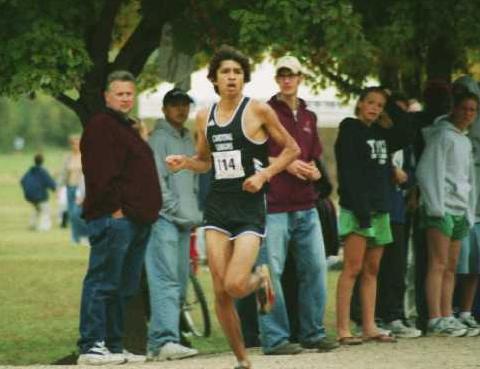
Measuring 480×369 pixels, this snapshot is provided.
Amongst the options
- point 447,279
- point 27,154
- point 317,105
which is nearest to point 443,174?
point 447,279

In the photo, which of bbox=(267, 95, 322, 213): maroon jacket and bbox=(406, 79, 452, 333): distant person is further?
bbox=(406, 79, 452, 333): distant person

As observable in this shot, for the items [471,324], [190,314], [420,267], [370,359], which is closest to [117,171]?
[370,359]

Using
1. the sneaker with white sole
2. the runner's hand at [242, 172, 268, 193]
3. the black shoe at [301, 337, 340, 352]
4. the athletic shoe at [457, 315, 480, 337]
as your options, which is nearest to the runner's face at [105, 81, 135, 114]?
the runner's hand at [242, 172, 268, 193]

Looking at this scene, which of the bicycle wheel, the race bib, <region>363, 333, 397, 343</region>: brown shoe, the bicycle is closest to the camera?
the race bib

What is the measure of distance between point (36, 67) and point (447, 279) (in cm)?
415

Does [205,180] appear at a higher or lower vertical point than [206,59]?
lower

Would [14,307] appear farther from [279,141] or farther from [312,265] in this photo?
[279,141]

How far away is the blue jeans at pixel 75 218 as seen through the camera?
3320cm

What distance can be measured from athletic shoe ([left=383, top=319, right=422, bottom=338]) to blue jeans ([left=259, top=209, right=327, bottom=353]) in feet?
4.53

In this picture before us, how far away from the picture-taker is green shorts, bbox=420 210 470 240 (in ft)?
48.8

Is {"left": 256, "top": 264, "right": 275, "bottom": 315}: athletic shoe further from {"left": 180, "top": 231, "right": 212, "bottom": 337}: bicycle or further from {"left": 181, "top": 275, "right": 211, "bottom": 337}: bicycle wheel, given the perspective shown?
{"left": 181, "top": 275, "right": 211, "bottom": 337}: bicycle wheel

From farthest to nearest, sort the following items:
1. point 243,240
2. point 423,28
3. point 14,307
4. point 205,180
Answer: point 14,307 → point 205,180 → point 423,28 → point 243,240

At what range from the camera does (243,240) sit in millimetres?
11508

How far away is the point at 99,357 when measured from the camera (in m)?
12.5
